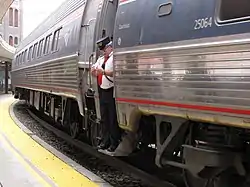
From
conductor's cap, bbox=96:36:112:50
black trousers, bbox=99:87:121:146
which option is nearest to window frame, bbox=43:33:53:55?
conductor's cap, bbox=96:36:112:50

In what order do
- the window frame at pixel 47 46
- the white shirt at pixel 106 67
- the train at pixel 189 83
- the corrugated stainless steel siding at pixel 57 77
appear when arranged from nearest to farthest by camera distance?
the train at pixel 189 83
the white shirt at pixel 106 67
the corrugated stainless steel siding at pixel 57 77
the window frame at pixel 47 46

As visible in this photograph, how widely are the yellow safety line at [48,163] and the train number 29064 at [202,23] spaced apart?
299cm

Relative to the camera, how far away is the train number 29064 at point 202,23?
12.7 ft

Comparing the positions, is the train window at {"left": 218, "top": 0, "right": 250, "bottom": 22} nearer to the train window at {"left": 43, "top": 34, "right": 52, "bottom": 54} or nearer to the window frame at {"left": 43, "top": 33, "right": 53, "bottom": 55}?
the window frame at {"left": 43, "top": 33, "right": 53, "bottom": 55}

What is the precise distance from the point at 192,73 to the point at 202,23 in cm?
42

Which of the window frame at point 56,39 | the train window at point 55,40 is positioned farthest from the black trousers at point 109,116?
the train window at point 55,40

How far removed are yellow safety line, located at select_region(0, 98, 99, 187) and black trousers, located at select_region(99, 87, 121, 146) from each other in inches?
27.5

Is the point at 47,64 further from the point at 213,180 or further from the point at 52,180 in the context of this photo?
the point at 213,180

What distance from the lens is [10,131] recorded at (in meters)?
12.4

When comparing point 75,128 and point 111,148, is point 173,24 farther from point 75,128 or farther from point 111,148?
point 75,128

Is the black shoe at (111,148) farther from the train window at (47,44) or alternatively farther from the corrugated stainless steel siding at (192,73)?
the train window at (47,44)

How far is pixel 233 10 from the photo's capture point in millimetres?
3754

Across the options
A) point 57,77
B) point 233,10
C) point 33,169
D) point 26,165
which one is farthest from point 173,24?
point 57,77

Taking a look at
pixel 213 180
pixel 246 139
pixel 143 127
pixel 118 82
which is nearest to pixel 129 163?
pixel 143 127
